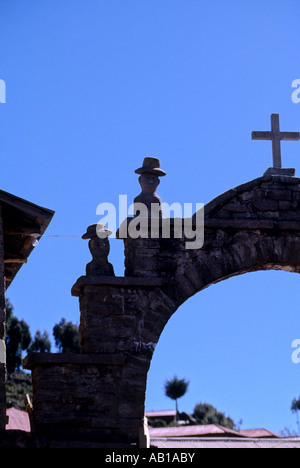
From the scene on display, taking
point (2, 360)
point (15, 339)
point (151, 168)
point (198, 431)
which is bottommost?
point (2, 360)

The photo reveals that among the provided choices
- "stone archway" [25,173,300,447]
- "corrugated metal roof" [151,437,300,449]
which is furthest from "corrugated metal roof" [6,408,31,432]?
"stone archway" [25,173,300,447]

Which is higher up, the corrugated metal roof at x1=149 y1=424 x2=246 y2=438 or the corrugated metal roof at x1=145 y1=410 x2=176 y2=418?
the corrugated metal roof at x1=145 y1=410 x2=176 y2=418

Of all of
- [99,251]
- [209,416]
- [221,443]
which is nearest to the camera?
[99,251]

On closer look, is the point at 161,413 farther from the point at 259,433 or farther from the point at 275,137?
the point at 275,137

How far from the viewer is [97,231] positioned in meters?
12.2

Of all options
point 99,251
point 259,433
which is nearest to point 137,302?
point 99,251

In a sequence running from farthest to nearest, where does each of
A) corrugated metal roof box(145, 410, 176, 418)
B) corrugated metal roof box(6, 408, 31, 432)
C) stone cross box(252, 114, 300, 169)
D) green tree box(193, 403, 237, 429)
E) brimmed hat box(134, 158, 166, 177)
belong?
corrugated metal roof box(145, 410, 176, 418) → green tree box(193, 403, 237, 429) → corrugated metal roof box(6, 408, 31, 432) → stone cross box(252, 114, 300, 169) → brimmed hat box(134, 158, 166, 177)

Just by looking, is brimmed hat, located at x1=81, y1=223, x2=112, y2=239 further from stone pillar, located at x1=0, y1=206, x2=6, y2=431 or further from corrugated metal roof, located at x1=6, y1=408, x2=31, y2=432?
corrugated metal roof, located at x1=6, y1=408, x2=31, y2=432

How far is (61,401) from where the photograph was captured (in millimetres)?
11406

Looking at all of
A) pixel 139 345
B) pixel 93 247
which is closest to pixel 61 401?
pixel 139 345

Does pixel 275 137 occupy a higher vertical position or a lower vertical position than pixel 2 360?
higher

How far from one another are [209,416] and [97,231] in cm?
2342

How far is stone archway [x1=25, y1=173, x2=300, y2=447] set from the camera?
11406mm
